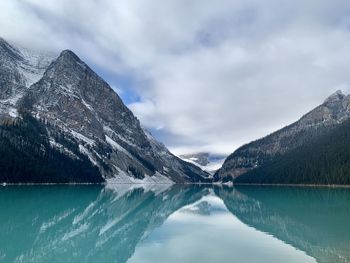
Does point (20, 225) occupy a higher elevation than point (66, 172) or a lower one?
lower

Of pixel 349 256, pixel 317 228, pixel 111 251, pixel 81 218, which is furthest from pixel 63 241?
pixel 317 228

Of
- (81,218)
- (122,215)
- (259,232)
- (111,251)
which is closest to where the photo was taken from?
(111,251)

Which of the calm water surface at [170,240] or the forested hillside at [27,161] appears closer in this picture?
the calm water surface at [170,240]

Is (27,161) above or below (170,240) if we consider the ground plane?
above

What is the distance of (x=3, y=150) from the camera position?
144m

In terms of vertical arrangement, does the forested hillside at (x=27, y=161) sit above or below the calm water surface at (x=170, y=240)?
above

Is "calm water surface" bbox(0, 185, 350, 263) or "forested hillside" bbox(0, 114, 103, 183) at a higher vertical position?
"forested hillside" bbox(0, 114, 103, 183)

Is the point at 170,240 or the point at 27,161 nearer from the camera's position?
the point at 170,240

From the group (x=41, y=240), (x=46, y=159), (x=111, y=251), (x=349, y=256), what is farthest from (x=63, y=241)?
(x=46, y=159)

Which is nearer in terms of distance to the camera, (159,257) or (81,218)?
(159,257)

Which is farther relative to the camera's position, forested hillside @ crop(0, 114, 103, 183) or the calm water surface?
forested hillside @ crop(0, 114, 103, 183)

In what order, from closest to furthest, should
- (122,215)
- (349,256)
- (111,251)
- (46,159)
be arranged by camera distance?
(349,256), (111,251), (122,215), (46,159)

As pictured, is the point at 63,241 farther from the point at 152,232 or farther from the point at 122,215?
the point at 122,215

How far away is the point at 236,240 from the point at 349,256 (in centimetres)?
882
